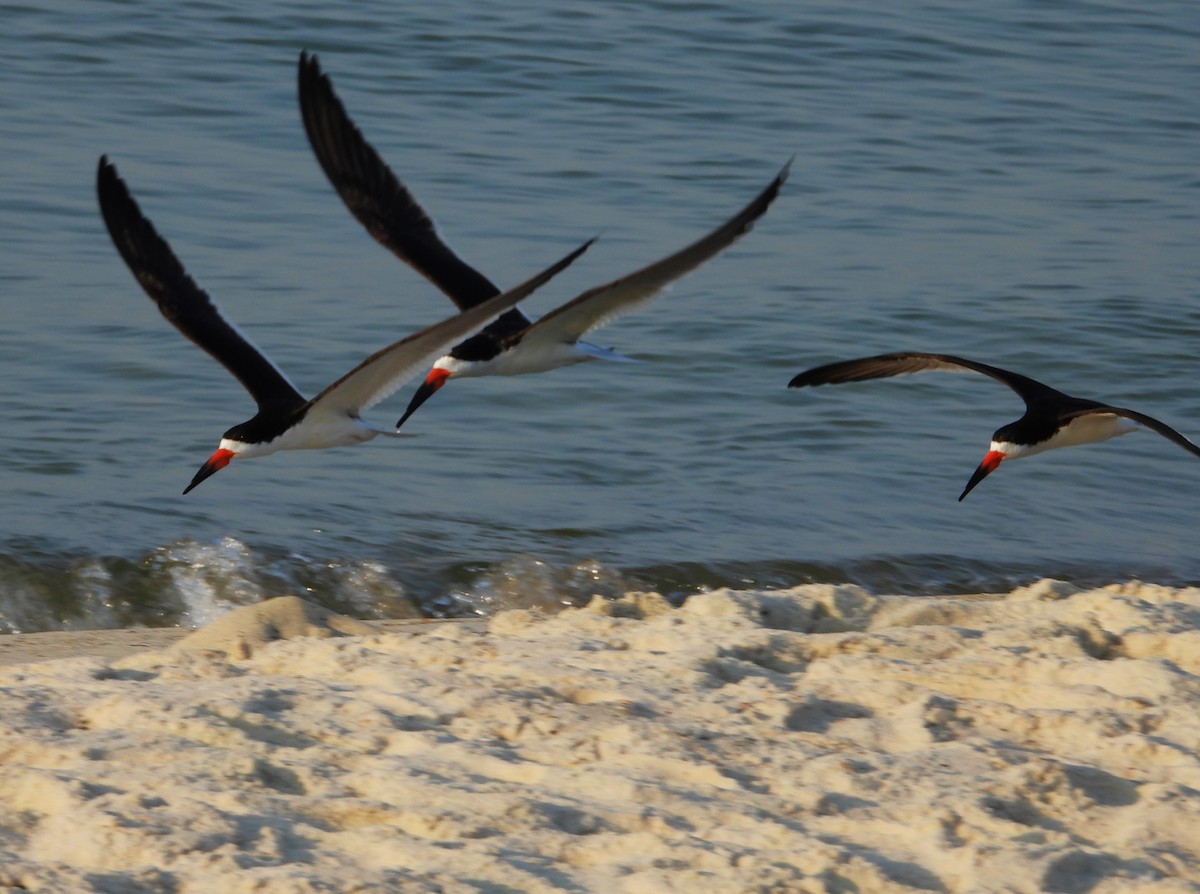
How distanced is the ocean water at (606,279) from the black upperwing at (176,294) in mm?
664

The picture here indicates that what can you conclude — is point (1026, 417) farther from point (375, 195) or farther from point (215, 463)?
point (215, 463)

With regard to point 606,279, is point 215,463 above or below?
below

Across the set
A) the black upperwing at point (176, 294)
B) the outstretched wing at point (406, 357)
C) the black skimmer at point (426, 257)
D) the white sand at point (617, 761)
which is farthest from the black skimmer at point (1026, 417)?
the black upperwing at point (176, 294)

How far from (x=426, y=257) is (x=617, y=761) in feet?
13.2

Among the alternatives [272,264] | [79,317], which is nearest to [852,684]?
[79,317]

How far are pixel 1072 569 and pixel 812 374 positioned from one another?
4.78ft

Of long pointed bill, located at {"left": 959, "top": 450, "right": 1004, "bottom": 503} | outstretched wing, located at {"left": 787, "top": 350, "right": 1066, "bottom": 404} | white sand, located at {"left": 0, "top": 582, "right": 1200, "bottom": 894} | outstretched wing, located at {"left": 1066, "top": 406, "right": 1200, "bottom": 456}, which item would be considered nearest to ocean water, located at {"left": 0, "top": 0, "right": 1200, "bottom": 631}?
long pointed bill, located at {"left": 959, "top": 450, "right": 1004, "bottom": 503}

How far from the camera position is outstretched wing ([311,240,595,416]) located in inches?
196

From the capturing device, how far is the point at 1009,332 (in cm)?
1034

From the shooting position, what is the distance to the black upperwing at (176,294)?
262 inches

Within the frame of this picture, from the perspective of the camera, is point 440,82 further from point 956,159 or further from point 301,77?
point 301,77

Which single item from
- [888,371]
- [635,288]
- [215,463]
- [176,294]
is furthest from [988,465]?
[176,294]

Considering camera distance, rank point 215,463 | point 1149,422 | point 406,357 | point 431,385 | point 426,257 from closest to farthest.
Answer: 1. point 1149,422
2. point 406,357
3. point 215,463
4. point 431,385
5. point 426,257

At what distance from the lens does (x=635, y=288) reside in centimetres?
587
